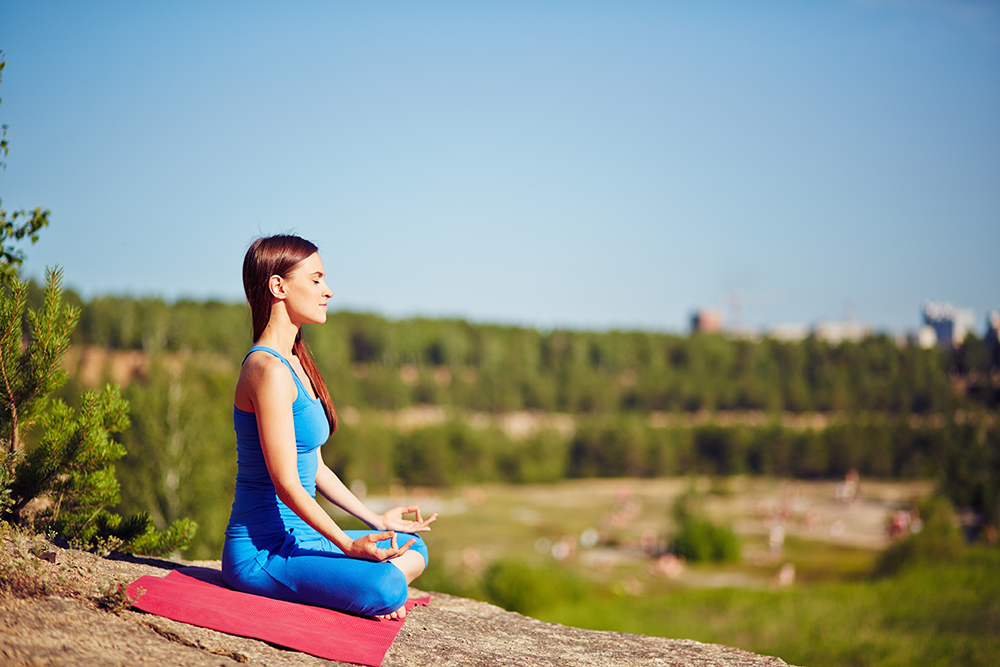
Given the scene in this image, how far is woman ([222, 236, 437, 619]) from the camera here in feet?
13.8

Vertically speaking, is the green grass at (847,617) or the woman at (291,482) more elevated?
the woman at (291,482)

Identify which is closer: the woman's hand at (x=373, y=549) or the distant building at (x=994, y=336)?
the woman's hand at (x=373, y=549)

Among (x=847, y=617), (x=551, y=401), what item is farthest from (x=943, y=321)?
(x=847, y=617)

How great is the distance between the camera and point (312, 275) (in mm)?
4609

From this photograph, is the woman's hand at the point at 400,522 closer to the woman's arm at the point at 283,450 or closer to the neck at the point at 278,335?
the woman's arm at the point at 283,450

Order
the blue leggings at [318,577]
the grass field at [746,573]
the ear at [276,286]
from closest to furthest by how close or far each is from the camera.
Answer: the blue leggings at [318,577]
the ear at [276,286]
the grass field at [746,573]

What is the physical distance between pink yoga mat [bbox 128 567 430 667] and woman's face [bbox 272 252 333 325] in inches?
63.4

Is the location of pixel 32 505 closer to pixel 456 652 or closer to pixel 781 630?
pixel 456 652

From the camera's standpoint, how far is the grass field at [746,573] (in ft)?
78.7

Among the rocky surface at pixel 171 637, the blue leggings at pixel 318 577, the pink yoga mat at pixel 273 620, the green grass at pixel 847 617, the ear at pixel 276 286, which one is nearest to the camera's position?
the rocky surface at pixel 171 637

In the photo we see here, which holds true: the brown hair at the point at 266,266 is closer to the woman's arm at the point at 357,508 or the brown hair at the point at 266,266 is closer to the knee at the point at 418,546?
the woman's arm at the point at 357,508

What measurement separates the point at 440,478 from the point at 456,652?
220 feet

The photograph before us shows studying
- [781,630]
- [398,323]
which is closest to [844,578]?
[781,630]

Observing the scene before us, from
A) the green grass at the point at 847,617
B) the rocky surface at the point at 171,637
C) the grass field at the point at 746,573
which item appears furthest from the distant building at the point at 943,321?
the rocky surface at the point at 171,637
